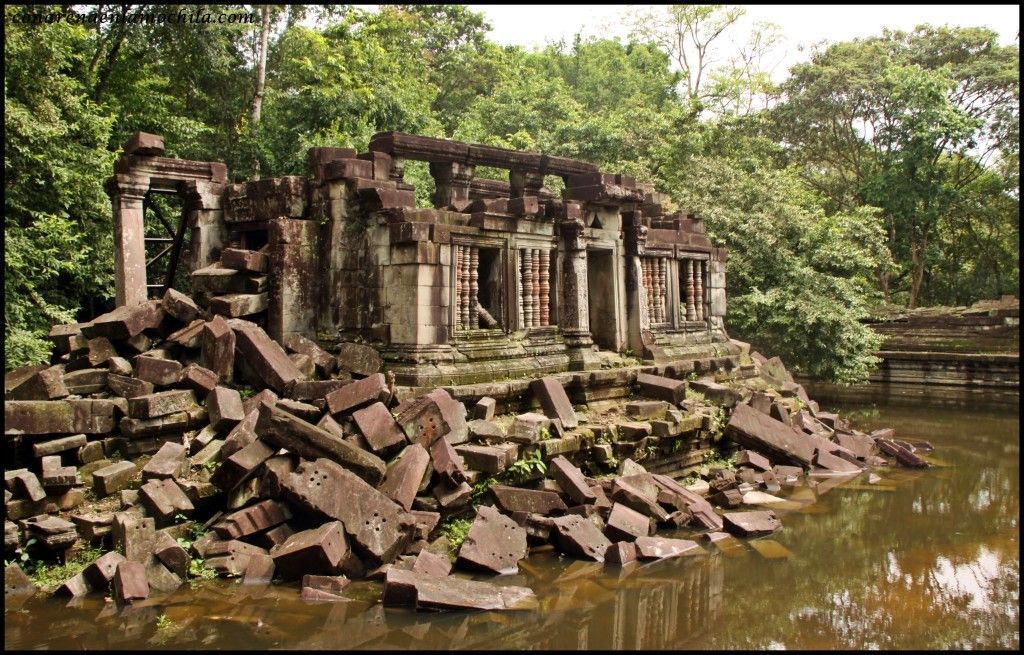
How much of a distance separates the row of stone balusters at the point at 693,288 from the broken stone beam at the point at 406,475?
23.8 ft

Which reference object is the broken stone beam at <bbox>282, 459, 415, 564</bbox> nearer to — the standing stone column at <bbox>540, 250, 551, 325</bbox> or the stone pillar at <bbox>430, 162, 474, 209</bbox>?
the standing stone column at <bbox>540, 250, 551, 325</bbox>

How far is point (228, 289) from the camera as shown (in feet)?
31.1

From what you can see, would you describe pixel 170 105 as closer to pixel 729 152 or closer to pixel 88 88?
pixel 88 88

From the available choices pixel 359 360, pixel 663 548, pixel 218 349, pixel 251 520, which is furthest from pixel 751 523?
pixel 218 349

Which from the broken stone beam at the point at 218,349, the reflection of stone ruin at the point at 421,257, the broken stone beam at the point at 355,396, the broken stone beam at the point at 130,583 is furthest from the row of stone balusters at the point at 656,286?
the broken stone beam at the point at 130,583

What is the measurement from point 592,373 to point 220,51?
11550 millimetres

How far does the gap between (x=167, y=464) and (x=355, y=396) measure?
170cm

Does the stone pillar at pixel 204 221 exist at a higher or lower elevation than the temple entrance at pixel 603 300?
higher

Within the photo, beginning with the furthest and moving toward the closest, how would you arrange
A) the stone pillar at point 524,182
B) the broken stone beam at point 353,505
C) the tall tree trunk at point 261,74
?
the tall tree trunk at point 261,74
the stone pillar at point 524,182
the broken stone beam at point 353,505

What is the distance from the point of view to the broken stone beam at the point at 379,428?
24.4 feet

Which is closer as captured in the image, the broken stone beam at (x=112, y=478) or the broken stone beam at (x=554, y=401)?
the broken stone beam at (x=112, y=478)

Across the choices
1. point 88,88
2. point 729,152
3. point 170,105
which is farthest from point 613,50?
point 88,88

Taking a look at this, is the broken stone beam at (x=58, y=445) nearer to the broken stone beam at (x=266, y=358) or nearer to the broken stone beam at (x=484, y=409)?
the broken stone beam at (x=266, y=358)

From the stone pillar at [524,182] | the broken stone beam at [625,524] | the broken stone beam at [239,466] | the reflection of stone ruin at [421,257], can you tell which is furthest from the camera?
the stone pillar at [524,182]
